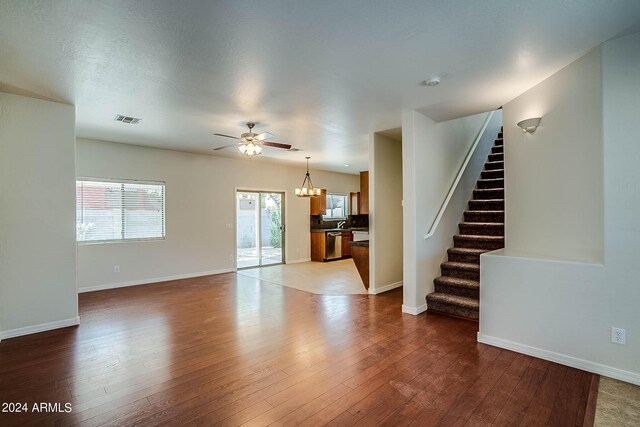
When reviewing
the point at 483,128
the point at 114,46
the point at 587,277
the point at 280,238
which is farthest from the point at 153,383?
the point at 483,128

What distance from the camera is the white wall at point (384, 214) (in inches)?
204

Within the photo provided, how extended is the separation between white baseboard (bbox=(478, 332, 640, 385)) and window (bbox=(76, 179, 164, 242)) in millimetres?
6127

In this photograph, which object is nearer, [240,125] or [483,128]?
[240,125]

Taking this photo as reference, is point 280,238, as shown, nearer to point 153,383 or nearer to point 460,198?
point 460,198

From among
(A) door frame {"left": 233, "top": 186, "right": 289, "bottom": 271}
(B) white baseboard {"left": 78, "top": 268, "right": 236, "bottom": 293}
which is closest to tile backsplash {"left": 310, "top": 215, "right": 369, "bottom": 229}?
(A) door frame {"left": 233, "top": 186, "right": 289, "bottom": 271}

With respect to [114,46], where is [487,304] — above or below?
below

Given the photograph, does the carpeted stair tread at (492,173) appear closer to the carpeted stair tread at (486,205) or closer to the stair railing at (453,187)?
the stair railing at (453,187)

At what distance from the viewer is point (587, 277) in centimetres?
260

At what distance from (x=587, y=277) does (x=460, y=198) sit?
2662 mm

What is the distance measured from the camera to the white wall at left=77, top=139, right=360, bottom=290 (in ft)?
18.5

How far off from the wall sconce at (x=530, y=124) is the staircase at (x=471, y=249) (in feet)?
5.43

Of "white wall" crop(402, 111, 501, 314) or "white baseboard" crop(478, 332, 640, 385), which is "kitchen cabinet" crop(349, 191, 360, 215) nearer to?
"white wall" crop(402, 111, 501, 314)

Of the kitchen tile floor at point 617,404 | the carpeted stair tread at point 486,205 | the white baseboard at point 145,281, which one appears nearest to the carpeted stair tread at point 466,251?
the carpeted stair tread at point 486,205

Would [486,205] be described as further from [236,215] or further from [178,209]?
[178,209]
